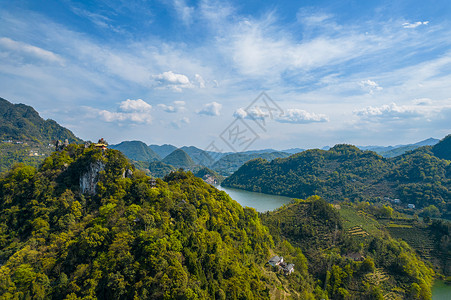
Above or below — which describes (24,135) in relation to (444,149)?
above

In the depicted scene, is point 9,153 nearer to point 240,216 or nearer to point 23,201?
point 23,201

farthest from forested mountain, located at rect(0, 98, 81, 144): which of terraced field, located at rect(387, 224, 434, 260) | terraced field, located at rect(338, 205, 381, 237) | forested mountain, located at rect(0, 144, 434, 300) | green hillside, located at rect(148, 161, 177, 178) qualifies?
terraced field, located at rect(387, 224, 434, 260)

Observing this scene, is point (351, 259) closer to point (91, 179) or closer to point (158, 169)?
point (91, 179)

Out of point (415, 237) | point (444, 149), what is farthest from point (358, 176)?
point (415, 237)

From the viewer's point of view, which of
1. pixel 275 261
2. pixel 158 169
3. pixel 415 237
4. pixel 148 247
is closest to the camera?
pixel 148 247

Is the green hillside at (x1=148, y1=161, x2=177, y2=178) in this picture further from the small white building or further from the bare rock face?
the small white building

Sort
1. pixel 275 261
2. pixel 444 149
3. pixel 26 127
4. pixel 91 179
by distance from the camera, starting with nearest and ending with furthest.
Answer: pixel 91 179
pixel 275 261
pixel 444 149
pixel 26 127
